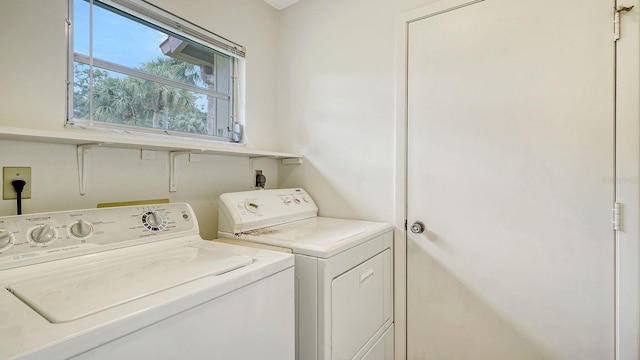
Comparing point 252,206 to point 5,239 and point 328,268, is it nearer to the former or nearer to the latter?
point 328,268

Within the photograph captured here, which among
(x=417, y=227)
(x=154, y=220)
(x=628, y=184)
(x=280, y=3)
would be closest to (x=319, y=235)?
(x=417, y=227)

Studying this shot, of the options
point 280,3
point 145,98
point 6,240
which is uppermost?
point 280,3

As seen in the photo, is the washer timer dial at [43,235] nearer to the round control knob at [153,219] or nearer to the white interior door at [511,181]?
the round control knob at [153,219]

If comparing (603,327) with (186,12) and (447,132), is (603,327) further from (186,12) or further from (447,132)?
(186,12)

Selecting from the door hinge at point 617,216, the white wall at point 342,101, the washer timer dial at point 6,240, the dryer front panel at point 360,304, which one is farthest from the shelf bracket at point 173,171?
the door hinge at point 617,216

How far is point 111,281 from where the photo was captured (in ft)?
2.67

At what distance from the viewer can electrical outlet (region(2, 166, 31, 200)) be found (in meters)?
1.05

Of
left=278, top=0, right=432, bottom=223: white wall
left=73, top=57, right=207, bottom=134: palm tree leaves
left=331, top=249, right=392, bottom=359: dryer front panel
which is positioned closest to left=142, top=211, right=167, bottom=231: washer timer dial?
left=73, top=57, right=207, bottom=134: palm tree leaves

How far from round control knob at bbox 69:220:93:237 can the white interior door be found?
4.93 feet

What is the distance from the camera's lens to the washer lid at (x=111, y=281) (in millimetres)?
654

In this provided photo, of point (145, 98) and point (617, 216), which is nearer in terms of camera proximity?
point (617, 216)

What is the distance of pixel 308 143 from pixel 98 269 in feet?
4.66

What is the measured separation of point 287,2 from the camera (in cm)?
213

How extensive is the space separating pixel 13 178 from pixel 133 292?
79 centimetres
